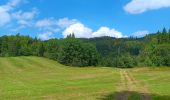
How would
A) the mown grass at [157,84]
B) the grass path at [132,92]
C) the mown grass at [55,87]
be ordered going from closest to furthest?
1. the mown grass at [55,87]
2. the grass path at [132,92]
3. the mown grass at [157,84]

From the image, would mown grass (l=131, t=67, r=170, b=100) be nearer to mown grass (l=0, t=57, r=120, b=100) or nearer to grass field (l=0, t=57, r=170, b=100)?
grass field (l=0, t=57, r=170, b=100)

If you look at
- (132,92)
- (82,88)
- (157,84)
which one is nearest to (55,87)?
(82,88)

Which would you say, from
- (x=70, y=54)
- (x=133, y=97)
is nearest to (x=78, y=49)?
(x=70, y=54)

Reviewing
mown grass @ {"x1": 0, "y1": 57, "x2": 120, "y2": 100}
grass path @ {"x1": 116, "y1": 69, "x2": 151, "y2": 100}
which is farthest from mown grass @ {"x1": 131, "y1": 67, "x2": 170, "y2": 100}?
mown grass @ {"x1": 0, "y1": 57, "x2": 120, "y2": 100}

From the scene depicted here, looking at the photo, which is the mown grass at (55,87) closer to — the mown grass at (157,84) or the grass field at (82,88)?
the grass field at (82,88)

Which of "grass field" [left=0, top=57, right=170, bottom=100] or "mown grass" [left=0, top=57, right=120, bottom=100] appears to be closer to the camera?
"mown grass" [left=0, top=57, right=120, bottom=100]

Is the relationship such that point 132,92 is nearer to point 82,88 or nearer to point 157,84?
point 82,88

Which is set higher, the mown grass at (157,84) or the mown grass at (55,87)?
the mown grass at (55,87)

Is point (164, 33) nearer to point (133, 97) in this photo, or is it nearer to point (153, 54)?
point (153, 54)

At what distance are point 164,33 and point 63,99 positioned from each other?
149 meters

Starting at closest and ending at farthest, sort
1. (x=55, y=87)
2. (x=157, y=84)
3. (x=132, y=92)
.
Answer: (x=132, y=92) < (x=55, y=87) < (x=157, y=84)

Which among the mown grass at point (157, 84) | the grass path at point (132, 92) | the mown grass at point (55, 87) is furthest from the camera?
the mown grass at point (157, 84)

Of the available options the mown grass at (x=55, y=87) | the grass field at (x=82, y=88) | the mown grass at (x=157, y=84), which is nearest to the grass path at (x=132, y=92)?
the grass field at (x=82, y=88)

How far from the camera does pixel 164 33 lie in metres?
177
